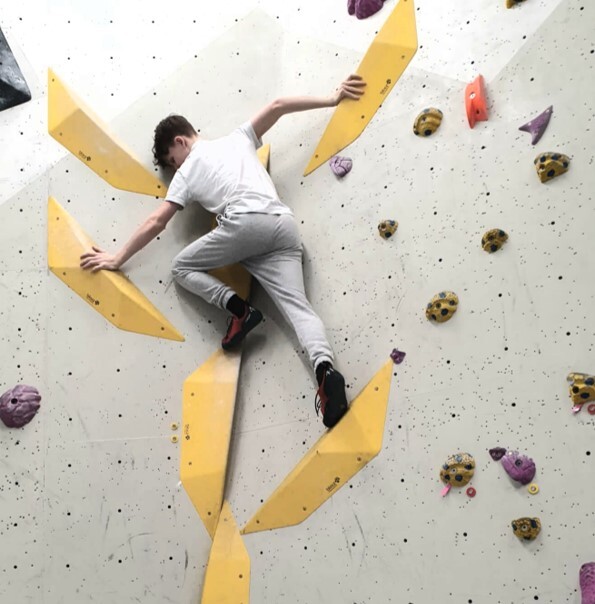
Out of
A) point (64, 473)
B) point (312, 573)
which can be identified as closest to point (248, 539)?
point (312, 573)

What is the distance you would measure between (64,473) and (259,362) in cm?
68

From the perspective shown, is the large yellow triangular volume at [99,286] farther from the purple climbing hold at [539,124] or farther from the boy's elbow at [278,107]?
the purple climbing hold at [539,124]

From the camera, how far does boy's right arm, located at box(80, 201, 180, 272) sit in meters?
1.96

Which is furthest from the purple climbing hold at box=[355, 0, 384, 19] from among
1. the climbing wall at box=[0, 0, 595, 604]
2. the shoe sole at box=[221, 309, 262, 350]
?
the shoe sole at box=[221, 309, 262, 350]

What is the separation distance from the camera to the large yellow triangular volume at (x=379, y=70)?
1932 mm

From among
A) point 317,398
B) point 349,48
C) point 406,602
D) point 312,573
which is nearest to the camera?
point 406,602

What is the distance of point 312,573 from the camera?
1.74 m

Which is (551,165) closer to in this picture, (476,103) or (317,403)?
(476,103)

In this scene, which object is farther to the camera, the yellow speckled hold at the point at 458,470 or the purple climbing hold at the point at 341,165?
the purple climbing hold at the point at 341,165

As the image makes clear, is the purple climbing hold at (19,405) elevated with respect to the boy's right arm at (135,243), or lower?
lower

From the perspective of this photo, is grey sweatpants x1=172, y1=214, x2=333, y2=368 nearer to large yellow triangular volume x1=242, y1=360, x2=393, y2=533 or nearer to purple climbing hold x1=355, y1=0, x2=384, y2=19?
large yellow triangular volume x1=242, y1=360, x2=393, y2=533

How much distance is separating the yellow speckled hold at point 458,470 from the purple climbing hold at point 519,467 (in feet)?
0.29

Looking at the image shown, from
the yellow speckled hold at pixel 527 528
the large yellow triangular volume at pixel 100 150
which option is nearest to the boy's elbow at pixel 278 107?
the large yellow triangular volume at pixel 100 150

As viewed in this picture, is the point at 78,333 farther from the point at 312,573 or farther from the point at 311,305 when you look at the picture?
the point at 312,573
